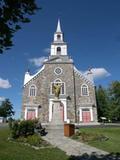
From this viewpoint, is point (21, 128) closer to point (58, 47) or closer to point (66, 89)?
point (66, 89)

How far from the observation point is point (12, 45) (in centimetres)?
846

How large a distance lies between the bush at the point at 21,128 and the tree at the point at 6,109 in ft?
206

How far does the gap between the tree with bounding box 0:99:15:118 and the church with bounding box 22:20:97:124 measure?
124ft

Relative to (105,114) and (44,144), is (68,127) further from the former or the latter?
(105,114)

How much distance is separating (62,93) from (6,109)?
141 ft

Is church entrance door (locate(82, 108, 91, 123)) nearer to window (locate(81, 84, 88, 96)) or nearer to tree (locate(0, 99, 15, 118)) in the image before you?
window (locate(81, 84, 88, 96))

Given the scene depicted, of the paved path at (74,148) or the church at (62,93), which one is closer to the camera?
the paved path at (74,148)

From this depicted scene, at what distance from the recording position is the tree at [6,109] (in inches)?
3083

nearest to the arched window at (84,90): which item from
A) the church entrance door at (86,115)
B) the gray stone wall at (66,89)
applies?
the gray stone wall at (66,89)

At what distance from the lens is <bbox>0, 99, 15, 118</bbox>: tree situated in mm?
78312

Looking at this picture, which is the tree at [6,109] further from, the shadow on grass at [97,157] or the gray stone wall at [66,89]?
the shadow on grass at [97,157]

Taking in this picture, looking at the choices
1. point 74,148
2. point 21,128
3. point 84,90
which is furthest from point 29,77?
point 74,148

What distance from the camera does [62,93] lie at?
42.4 m

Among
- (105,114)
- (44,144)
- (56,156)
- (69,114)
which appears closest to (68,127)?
(44,144)
